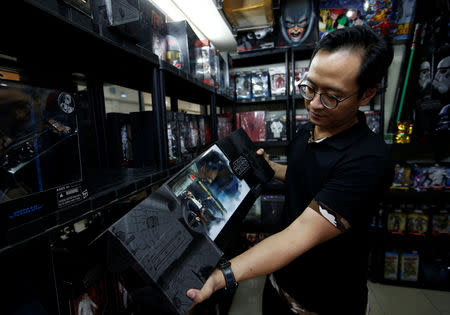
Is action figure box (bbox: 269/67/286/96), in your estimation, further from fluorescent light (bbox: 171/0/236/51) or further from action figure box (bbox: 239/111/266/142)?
fluorescent light (bbox: 171/0/236/51)

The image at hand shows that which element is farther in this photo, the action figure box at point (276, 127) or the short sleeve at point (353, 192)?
the action figure box at point (276, 127)

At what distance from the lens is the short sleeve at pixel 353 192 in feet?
2.56

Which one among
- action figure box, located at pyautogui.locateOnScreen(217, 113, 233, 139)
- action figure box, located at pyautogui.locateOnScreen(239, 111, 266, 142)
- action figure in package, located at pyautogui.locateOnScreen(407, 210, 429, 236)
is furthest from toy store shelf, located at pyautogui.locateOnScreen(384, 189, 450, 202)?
action figure box, located at pyautogui.locateOnScreen(217, 113, 233, 139)

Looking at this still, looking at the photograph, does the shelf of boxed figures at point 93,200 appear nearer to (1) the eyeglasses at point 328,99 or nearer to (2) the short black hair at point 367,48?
(1) the eyeglasses at point 328,99

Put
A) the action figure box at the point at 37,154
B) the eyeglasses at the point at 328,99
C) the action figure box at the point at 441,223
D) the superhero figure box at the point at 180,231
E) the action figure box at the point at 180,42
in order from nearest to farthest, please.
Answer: the action figure box at the point at 37,154 → the superhero figure box at the point at 180,231 → the eyeglasses at the point at 328,99 → the action figure box at the point at 180,42 → the action figure box at the point at 441,223

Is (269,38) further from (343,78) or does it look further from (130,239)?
(130,239)

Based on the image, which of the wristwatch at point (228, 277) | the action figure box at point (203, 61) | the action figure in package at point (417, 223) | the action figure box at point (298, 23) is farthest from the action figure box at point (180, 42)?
the action figure in package at point (417, 223)

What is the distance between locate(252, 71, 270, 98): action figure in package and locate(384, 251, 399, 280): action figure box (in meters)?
2.28

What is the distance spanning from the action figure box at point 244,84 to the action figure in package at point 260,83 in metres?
0.05

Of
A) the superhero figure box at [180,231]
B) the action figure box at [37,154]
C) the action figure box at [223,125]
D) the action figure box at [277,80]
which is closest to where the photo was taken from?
the action figure box at [37,154]

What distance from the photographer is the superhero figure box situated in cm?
52

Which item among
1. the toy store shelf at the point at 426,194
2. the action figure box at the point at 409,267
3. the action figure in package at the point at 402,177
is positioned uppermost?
the action figure in package at the point at 402,177

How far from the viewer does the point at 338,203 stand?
784 millimetres

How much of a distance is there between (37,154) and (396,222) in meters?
3.07
